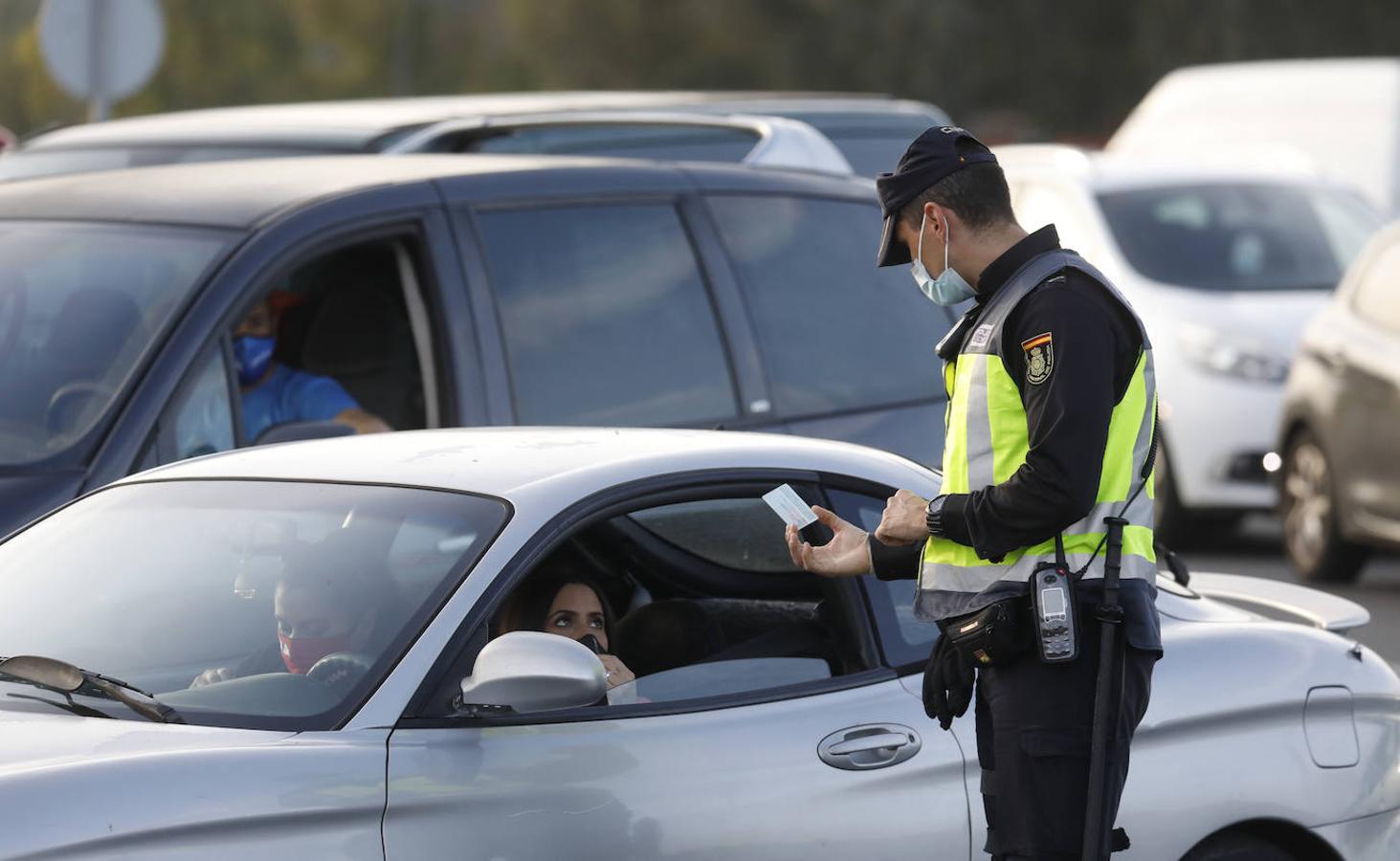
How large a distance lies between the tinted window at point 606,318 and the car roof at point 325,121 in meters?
2.17

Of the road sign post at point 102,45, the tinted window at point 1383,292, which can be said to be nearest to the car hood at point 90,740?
the tinted window at point 1383,292

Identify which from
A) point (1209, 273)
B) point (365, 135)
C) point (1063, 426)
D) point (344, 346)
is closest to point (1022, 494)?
point (1063, 426)

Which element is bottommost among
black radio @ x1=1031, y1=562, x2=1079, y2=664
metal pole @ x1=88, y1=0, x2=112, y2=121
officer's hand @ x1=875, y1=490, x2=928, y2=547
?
black radio @ x1=1031, y1=562, x2=1079, y2=664

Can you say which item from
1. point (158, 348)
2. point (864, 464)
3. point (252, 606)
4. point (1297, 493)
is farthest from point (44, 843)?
point (1297, 493)

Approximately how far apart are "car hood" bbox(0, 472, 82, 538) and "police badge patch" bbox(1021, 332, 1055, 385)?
2.38 metres

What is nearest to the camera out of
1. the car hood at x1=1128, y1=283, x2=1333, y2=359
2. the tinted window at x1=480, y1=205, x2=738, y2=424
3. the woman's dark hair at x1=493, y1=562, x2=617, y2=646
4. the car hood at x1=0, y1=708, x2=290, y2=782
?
the car hood at x1=0, y1=708, x2=290, y2=782

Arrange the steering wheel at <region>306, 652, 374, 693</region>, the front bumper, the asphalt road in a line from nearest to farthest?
the steering wheel at <region>306, 652, 374, 693</region> < the asphalt road < the front bumper

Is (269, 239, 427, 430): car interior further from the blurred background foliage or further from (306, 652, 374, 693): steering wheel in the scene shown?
the blurred background foliage

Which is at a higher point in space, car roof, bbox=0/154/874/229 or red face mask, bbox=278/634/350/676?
car roof, bbox=0/154/874/229

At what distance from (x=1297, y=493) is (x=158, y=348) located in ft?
23.9

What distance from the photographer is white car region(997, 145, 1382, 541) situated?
41.7 ft

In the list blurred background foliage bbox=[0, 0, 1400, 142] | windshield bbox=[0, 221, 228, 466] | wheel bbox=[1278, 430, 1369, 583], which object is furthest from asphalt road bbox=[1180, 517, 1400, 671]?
blurred background foliage bbox=[0, 0, 1400, 142]

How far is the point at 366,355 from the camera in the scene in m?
7.22

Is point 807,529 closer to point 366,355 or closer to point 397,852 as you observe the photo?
point 397,852
